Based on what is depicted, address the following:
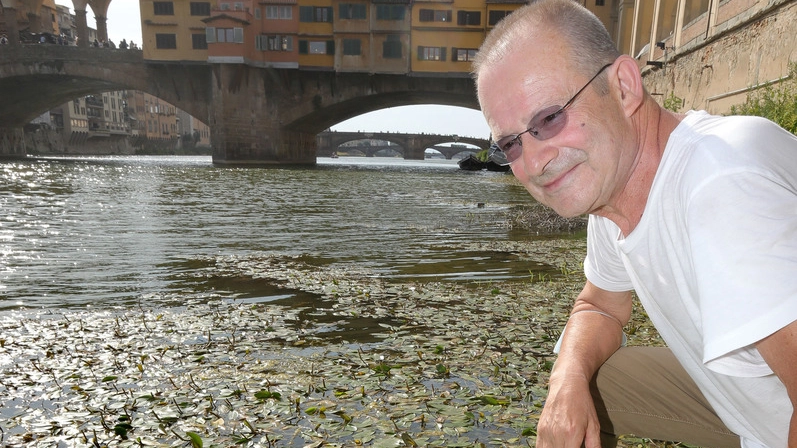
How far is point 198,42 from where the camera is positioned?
1801 inches

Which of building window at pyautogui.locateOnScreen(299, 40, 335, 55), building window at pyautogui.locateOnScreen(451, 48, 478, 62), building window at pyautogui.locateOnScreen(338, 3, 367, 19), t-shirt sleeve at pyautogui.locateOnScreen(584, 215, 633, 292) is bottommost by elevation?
t-shirt sleeve at pyautogui.locateOnScreen(584, 215, 633, 292)

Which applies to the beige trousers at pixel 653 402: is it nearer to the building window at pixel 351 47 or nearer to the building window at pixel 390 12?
the building window at pixel 390 12

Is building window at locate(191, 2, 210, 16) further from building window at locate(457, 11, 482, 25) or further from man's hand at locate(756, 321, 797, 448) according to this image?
man's hand at locate(756, 321, 797, 448)

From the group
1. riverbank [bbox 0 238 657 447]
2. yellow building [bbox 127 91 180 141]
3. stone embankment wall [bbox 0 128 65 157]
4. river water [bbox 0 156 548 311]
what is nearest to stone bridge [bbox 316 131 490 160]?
yellow building [bbox 127 91 180 141]

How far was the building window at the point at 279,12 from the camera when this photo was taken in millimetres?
44875

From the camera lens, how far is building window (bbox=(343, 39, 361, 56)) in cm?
4425

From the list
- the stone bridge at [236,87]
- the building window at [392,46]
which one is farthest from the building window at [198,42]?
the building window at [392,46]

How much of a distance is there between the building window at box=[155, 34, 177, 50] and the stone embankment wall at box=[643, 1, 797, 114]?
138 feet

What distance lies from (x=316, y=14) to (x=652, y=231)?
47.8 meters

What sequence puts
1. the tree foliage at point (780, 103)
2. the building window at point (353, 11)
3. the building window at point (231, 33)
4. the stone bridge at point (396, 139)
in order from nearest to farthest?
1. the tree foliage at point (780, 103)
2. the building window at point (231, 33)
3. the building window at point (353, 11)
4. the stone bridge at point (396, 139)

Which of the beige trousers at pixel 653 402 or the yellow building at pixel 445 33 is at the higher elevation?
the yellow building at pixel 445 33

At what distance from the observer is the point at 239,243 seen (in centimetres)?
988

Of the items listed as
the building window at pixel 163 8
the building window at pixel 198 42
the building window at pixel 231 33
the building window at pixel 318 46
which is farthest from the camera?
the building window at pixel 163 8

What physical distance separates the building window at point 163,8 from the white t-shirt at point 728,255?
52.3m
